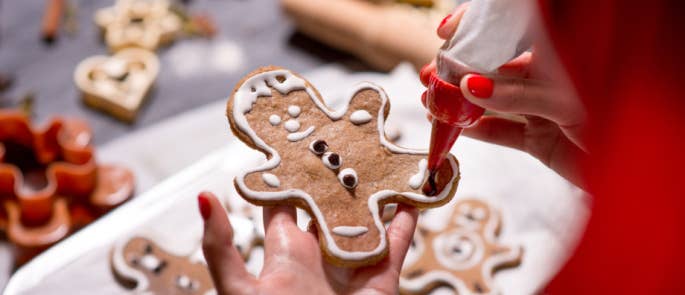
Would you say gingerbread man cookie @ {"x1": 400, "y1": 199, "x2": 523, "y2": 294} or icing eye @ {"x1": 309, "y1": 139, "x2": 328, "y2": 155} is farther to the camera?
gingerbread man cookie @ {"x1": 400, "y1": 199, "x2": 523, "y2": 294}

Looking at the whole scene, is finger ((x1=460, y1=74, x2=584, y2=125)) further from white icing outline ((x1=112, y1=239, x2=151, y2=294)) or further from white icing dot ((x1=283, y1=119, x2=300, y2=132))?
white icing outline ((x1=112, y1=239, x2=151, y2=294))

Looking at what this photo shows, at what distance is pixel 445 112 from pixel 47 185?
2.15 ft

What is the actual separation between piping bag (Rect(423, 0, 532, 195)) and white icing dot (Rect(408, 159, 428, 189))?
0.07 meters

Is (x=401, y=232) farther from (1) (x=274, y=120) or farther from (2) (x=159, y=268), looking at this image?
(2) (x=159, y=268)

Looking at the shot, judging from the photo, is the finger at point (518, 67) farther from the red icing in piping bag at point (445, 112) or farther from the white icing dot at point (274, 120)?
the white icing dot at point (274, 120)

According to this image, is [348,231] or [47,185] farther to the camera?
[47,185]

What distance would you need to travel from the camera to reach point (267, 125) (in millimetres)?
613

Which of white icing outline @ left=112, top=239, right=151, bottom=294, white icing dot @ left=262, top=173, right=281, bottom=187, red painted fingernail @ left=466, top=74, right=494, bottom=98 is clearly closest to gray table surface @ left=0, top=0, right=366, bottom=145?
white icing outline @ left=112, top=239, right=151, bottom=294

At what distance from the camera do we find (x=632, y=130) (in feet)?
1.42

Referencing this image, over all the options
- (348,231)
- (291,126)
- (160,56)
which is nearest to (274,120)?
(291,126)

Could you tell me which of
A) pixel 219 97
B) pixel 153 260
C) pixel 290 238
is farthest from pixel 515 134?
pixel 219 97

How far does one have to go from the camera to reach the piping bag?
0.46m

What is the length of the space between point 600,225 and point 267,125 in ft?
0.98

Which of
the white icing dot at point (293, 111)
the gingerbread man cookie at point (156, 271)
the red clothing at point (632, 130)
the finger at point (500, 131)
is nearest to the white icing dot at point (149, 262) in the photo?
the gingerbread man cookie at point (156, 271)
